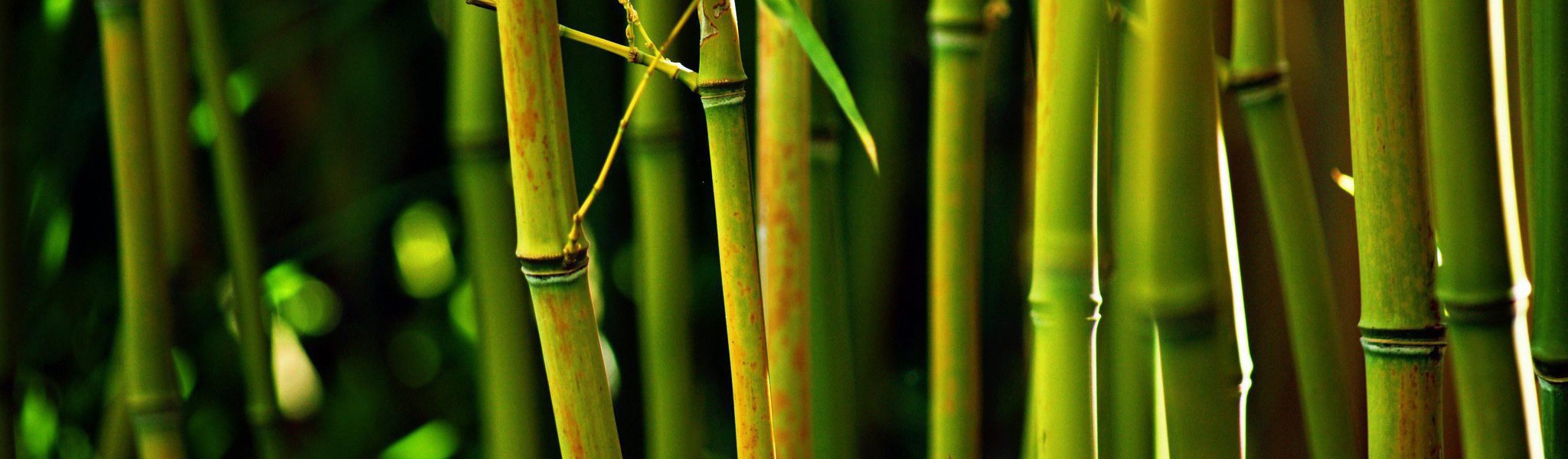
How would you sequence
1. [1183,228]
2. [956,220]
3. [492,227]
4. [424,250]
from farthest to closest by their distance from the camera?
[424,250], [492,227], [956,220], [1183,228]

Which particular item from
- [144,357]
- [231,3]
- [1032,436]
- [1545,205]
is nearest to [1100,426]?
[1032,436]

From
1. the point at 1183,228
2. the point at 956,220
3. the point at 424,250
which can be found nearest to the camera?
the point at 1183,228

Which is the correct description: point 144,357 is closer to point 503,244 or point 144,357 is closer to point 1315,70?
point 503,244

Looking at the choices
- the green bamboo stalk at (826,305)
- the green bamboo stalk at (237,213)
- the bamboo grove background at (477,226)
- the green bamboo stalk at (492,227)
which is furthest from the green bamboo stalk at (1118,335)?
the green bamboo stalk at (237,213)

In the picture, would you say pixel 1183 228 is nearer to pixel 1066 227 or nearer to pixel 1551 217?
pixel 1066 227

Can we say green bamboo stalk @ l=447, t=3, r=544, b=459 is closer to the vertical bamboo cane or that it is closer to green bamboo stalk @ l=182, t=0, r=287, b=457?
the vertical bamboo cane

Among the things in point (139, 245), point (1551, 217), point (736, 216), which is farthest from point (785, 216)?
point (139, 245)
